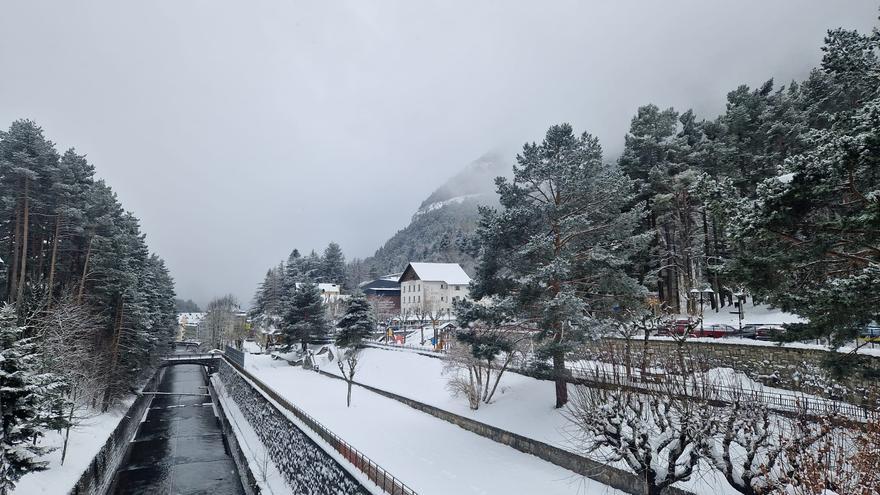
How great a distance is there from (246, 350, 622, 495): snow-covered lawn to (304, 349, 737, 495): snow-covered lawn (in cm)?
44

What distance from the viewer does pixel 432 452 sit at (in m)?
16.4

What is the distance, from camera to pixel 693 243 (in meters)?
36.6

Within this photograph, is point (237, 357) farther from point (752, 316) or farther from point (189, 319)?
point (189, 319)

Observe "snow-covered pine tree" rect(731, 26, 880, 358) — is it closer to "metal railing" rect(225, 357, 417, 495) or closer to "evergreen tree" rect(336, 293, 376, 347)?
"metal railing" rect(225, 357, 417, 495)

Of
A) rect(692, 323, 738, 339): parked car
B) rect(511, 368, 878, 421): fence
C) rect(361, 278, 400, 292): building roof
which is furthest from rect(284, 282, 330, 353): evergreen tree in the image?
rect(361, 278, 400, 292): building roof

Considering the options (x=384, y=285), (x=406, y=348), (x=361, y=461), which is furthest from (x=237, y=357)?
(x=384, y=285)

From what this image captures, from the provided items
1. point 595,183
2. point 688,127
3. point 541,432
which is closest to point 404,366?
point 541,432

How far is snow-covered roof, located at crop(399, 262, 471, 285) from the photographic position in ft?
276

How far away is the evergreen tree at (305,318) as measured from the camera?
47.5 m

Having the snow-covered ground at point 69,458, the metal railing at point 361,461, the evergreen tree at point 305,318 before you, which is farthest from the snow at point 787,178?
the evergreen tree at point 305,318

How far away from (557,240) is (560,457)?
26.2ft

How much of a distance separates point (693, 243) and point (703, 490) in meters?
31.4

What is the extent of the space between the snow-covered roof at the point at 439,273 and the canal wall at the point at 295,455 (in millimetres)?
49779

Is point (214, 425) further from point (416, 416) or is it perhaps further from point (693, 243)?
point (693, 243)
